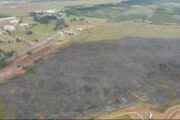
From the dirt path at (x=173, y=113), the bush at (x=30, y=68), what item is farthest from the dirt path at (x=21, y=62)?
the dirt path at (x=173, y=113)

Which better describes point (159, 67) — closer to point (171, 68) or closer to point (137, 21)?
point (171, 68)

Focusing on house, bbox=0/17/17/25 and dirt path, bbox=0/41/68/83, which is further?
house, bbox=0/17/17/25

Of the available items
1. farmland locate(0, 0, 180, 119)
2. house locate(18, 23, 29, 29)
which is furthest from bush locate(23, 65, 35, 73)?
house locate(18, 23, 29, 29)

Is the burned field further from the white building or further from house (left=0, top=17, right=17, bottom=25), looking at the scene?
the white building

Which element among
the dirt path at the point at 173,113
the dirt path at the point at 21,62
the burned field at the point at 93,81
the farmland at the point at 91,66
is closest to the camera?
the dirt path at the point at 173,113

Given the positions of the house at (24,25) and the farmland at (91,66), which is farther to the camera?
the house at (24,25)

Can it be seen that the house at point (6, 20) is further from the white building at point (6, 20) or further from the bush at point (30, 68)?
the bush at point (30, 68)

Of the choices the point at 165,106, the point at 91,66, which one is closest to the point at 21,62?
the point at 91,66
